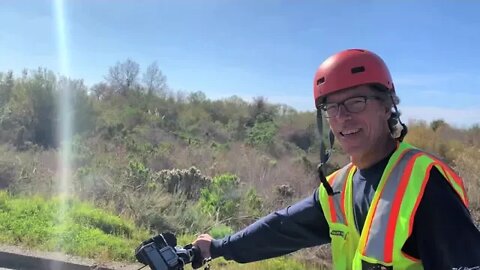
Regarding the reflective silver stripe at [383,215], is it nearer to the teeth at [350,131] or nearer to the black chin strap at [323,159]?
the teeth at [350,131]

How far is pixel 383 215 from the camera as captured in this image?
1782 millimetres

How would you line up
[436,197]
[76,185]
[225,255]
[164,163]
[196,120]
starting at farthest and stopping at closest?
[196,120] → [164,163] → [76,185] → [225,255] → [436,197]

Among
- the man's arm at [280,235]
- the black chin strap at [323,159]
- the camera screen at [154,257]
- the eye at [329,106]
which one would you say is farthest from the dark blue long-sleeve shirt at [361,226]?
the camera screen at [154,257]

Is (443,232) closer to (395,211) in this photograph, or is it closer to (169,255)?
(395,211)

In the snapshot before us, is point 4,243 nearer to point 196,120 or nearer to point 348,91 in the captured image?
point 348,91

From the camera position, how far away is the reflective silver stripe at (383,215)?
5.75ft

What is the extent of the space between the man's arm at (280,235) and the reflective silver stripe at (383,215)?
2.30 feet

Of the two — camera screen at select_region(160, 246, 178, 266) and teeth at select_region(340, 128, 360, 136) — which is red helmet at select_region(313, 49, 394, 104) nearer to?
teeth at select_region(340, 128, 360, 136)

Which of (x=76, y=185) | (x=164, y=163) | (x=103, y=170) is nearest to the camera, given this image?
(x=76, y=185)

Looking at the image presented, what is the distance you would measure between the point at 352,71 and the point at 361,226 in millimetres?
622

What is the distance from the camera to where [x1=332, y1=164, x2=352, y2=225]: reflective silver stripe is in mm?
2160

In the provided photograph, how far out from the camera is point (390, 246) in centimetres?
173

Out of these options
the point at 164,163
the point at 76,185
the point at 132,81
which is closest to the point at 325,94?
the point at 76,185

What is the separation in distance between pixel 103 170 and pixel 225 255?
827cm
